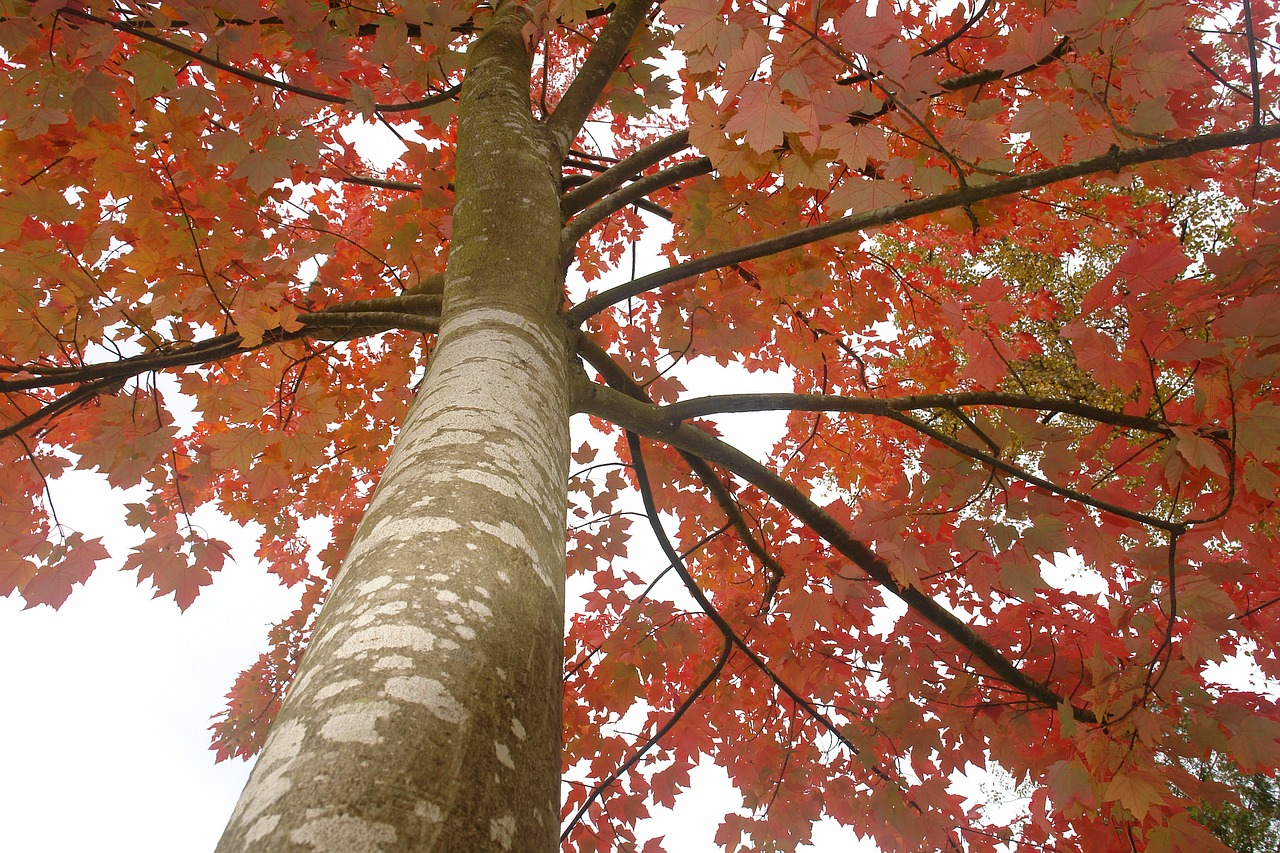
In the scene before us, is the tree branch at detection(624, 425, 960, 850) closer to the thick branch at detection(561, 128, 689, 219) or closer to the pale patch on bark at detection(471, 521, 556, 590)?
the thick branch at detection(561, 128, 689, 219)

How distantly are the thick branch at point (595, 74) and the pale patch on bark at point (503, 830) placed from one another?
95.5 inches

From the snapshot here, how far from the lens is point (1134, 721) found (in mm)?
1953

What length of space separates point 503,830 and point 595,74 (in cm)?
→ 294

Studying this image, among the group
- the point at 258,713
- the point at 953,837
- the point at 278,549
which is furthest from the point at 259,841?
the point at 278,549

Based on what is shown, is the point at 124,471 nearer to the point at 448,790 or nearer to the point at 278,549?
the point at 448,790

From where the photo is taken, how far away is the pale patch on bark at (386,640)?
0.78m

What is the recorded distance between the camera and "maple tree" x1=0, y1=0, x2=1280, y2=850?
92 cm

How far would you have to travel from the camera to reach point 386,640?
30.8 inches

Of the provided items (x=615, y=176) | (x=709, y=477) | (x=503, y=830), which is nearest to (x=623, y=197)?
(x=615, y=176)

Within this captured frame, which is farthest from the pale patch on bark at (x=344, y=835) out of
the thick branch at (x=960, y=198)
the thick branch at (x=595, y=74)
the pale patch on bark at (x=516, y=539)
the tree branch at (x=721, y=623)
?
the thick branch at (x=595, y=74)

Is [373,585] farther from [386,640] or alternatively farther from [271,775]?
[271,775]

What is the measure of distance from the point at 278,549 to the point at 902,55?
20.8ft

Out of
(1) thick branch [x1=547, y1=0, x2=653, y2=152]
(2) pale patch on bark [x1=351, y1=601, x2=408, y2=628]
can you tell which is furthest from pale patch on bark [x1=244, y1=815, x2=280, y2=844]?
(1) thick branch [x1=547, y1=0, x2=653, y2=152]

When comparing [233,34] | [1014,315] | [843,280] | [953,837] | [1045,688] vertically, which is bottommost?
[953,837]
